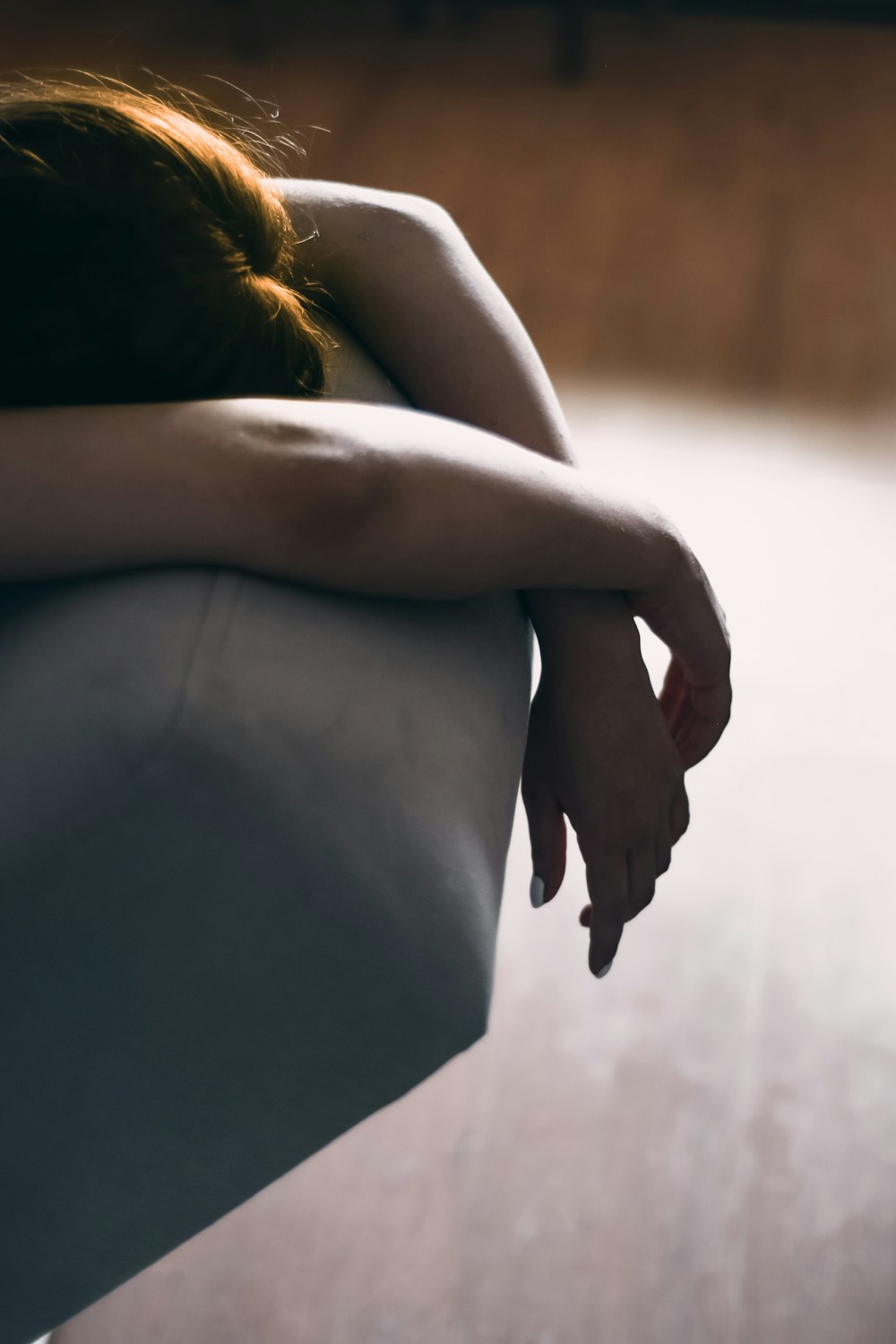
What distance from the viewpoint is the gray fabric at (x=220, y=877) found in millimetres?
489

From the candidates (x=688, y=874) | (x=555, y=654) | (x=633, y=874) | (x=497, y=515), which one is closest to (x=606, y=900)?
(x=633, y=874)

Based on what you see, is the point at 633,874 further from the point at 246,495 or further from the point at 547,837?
the point at 246,495

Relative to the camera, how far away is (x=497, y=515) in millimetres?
582

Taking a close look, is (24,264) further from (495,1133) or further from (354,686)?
(495,1133)

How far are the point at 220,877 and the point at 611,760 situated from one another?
261 millimetres

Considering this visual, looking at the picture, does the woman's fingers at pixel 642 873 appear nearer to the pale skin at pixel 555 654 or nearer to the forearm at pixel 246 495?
the pale skin at pixel 555 654

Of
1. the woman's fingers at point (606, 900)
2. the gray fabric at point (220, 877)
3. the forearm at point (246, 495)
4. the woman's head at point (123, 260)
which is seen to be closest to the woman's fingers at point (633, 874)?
the woman's fingers at point (606, 900)

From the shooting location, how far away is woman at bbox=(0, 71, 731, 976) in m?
0.53

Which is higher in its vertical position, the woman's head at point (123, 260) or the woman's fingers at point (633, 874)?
the woman's head at point (123, 260)

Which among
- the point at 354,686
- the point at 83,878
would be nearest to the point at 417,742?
the point at 354,686

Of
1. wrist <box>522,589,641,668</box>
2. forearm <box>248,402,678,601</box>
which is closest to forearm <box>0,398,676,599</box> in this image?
forearm <box>248,402,678,601</box>

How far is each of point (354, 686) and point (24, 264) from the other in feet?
0.72

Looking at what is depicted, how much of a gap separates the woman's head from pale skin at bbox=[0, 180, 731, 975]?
0.09ft

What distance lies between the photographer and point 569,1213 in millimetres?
990
